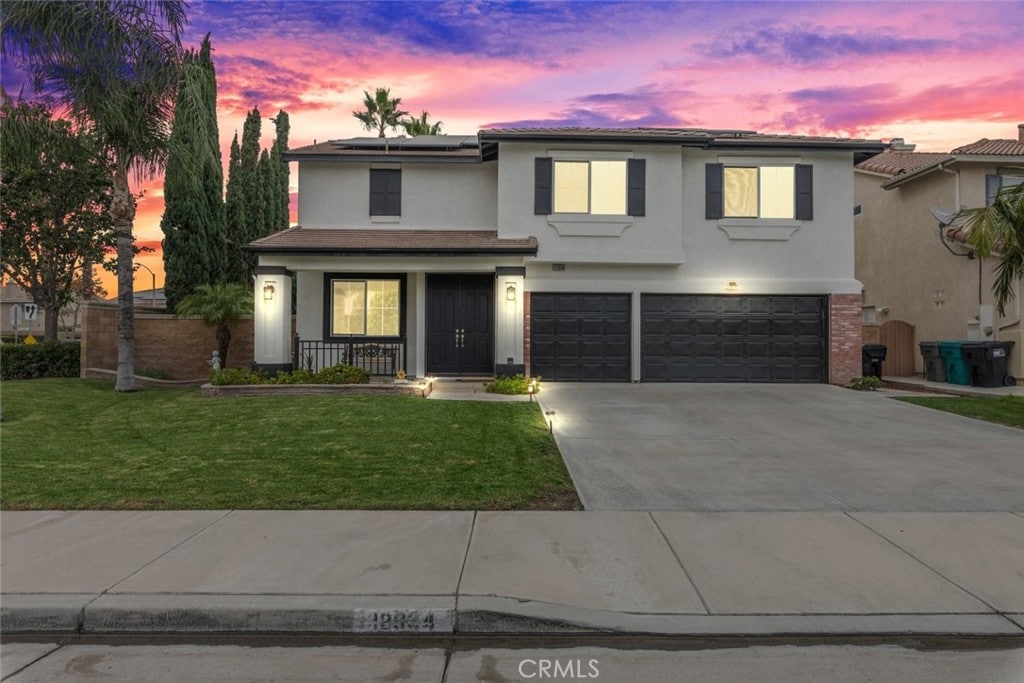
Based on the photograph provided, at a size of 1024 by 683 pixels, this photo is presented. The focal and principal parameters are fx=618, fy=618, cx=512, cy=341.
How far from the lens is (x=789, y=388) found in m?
15.2

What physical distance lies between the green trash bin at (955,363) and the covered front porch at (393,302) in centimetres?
1092

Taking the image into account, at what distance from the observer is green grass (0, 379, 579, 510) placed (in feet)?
20.5

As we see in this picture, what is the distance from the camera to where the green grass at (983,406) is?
431 inches

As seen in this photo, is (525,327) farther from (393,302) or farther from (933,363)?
(933,363)

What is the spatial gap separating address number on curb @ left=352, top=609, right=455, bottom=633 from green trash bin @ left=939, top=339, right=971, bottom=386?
16312 mm

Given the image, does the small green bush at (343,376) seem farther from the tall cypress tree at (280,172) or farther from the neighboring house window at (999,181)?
the neighboring house window at (999,181)

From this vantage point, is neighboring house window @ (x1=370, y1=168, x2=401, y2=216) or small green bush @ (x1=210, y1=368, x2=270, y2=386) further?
neighboring house window @ (x1=370, y1=168, x2=401, y2=216)

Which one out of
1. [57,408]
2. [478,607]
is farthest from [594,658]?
[57,408]

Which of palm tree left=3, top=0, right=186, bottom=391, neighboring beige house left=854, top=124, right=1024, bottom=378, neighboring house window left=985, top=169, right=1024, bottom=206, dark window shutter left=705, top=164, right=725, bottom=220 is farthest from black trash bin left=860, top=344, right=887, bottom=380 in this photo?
palm tree left=3, top=0, right=186, bottom=391

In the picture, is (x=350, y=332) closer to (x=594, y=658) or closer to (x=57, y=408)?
(x=57, y=408)

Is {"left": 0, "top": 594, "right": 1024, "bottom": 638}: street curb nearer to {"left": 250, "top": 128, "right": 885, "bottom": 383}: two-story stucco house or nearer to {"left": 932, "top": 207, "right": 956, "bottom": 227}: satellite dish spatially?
{"left": 250, "top": 128, "right": 885, "bottom": 383}: two-story stucco house

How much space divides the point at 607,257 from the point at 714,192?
332cm

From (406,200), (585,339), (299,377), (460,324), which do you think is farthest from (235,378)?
(585,339)

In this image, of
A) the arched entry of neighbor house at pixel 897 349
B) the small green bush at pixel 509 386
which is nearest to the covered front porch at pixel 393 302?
the small green bush at pixel 509 386
